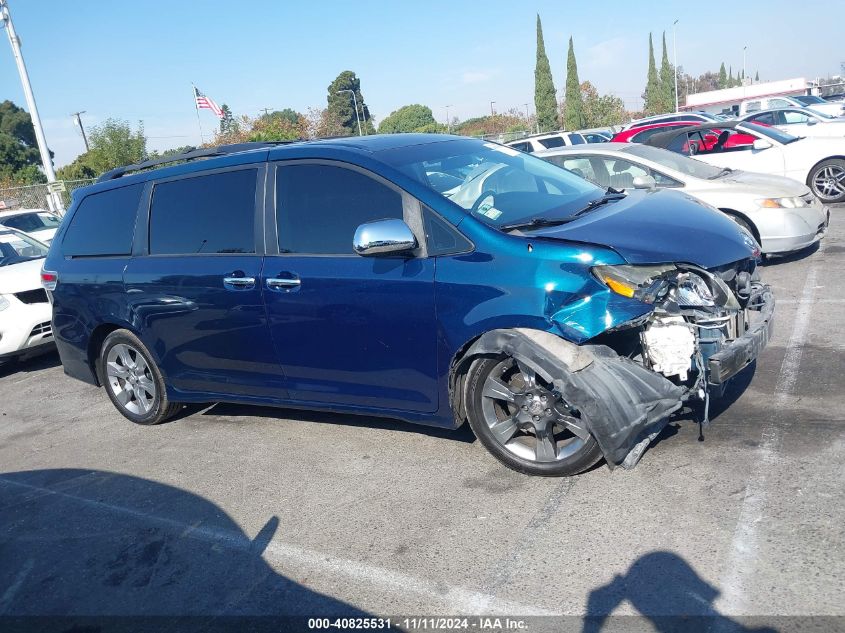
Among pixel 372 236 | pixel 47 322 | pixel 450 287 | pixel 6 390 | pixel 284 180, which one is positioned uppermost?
pixel 284 180

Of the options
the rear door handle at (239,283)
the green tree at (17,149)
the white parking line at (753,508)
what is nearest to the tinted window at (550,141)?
the white parking line at (753,508)

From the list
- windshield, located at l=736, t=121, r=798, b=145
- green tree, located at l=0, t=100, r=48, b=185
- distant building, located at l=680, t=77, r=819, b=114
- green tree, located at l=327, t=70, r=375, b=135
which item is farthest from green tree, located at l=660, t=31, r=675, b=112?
windshield, located at l=736, t=121, r=798, b=145

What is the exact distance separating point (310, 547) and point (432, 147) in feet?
8.57

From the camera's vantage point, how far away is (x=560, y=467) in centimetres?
395

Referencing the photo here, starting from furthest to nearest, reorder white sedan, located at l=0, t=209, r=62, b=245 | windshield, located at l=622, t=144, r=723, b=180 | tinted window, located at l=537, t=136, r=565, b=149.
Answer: tinted window, located at l=537, t=136, r=565, b=149 → white sedan, located at l=0, t=209, r=62, b=245 → windshield, located at l=622, t=144, r=723, b=180

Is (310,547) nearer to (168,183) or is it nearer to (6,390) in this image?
(168,183)

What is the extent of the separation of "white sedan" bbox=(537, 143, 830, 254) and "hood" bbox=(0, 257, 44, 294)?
5.90 metres

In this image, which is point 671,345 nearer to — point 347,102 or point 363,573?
point 363,573

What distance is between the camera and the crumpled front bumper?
3.80 metres

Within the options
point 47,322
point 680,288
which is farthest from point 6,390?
point 680,288

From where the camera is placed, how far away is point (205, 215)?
5207mm

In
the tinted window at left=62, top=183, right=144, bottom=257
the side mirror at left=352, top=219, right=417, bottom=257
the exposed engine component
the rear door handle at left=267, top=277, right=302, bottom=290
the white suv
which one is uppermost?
the tinted window at left=62, top=183, right=144, bottom=257

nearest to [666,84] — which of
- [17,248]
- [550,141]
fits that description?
[550,141]

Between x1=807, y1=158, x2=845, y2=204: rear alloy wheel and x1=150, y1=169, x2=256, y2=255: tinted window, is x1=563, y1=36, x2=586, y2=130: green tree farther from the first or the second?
x1=150, y1=169, x2=256, y2=255: tinted window
